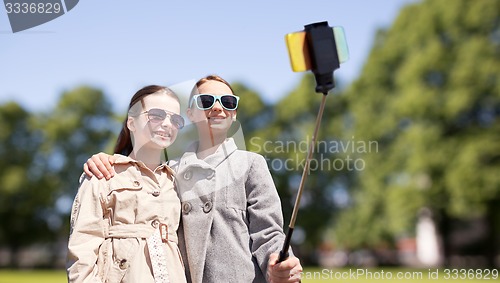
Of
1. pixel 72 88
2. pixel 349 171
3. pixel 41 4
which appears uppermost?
pixel 41 4

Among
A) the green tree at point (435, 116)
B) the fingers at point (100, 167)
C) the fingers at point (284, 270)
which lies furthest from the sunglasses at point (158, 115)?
the green tree at point (435, 116)

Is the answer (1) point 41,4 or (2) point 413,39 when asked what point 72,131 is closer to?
(2) point 413,39

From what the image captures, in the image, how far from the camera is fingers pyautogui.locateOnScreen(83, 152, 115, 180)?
11.0 ft

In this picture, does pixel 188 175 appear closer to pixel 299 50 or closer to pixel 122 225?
pixel 122 225

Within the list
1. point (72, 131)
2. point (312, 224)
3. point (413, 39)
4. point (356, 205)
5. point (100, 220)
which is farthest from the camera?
point (72, 131)

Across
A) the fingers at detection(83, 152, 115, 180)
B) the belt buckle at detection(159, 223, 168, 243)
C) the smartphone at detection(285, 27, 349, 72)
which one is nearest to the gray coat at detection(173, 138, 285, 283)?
the belt buckle at detection(159, 223, 168, 243)

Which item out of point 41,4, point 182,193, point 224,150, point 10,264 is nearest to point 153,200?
point 182,193

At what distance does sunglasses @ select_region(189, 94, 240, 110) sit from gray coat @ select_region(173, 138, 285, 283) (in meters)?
0.21

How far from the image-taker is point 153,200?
11.1ft

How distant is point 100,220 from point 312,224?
32.5 meters

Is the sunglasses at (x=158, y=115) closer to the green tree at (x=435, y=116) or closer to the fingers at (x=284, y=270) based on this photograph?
the fingers at (x=284, y=270)

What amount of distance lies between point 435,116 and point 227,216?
76.7 ft

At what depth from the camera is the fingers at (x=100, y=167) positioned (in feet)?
11.0

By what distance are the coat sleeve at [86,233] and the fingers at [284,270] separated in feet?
2.72
